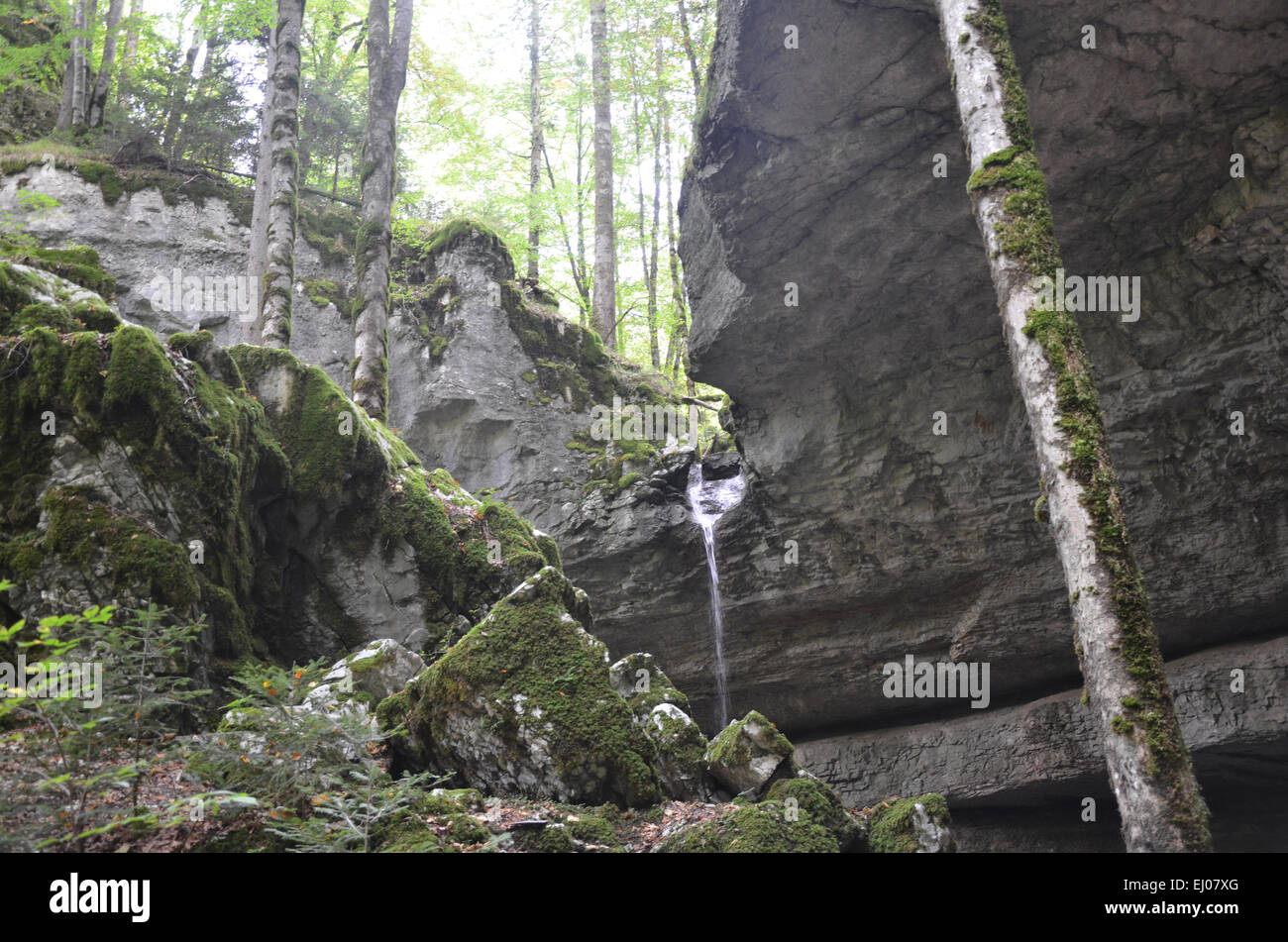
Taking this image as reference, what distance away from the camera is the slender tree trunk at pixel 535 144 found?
21.0 metres

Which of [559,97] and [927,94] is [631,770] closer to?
[927,94]

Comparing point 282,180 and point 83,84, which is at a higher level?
point 83,84

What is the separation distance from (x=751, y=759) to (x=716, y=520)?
630 centimetres

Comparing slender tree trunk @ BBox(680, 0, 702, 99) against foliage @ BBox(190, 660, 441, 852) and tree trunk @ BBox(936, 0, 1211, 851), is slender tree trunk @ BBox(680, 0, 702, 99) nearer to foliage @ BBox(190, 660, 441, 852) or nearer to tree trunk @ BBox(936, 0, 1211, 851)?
tree trunk @ BBox(936, 0, 1211, 851)

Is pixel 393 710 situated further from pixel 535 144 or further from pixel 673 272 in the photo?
pixel 535 144

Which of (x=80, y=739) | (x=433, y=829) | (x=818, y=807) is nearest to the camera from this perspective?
(x=80, y=739)

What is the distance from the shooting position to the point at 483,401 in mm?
15445

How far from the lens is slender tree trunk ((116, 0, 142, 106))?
637 inches

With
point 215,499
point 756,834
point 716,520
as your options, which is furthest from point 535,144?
point 756,834

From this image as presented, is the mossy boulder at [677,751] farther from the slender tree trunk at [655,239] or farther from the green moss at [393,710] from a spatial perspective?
A: the slender tree trunk at [655,239]

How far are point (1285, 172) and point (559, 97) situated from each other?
1939cm

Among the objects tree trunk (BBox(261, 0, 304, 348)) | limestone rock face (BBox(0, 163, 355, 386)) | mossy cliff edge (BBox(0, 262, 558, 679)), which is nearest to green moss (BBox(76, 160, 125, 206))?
limestone rock face (BBox(0, 163, 355, 386))

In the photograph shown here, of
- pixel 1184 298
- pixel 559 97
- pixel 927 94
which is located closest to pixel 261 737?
pixel 927 94

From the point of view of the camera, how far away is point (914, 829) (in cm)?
624
